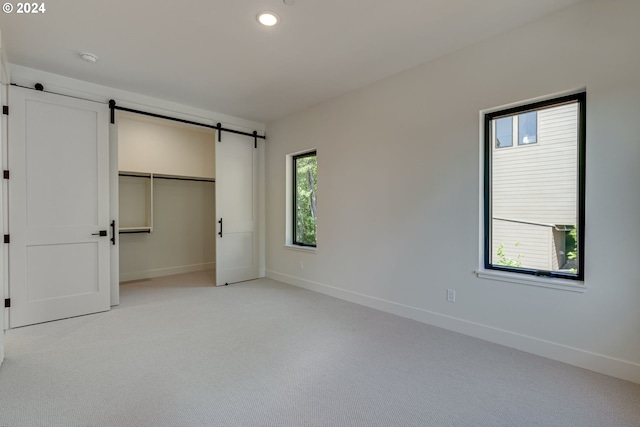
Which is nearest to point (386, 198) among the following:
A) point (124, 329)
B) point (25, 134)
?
point (124, 329)

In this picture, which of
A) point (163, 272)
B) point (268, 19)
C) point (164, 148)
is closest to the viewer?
point (268, 19)

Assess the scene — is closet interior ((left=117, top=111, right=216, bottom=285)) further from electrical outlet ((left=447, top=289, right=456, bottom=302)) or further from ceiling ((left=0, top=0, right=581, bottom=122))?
electrical outlet ((left=447, top=289, right=456, bottom=302))

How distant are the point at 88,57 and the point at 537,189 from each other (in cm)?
448

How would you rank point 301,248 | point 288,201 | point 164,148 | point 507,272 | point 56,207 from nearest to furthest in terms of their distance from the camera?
point 507,272 → point 56,207 → point 301,248 → point 288,201 → point 164,148

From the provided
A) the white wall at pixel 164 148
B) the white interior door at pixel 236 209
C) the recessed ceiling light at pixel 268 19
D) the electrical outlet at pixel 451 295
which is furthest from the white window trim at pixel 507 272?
the white wall at pixel 164 148

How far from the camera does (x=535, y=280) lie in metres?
2.57

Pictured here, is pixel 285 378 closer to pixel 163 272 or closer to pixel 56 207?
pixel 56 207

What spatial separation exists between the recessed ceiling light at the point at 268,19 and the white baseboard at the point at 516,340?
3084 millimetres

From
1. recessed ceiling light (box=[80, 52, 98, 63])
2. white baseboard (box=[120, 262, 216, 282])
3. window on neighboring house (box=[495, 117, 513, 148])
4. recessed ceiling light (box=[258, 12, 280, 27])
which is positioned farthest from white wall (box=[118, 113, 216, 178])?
window on neighboring house (box=[495, 117, 513, 148])

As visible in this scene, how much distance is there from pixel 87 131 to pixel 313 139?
2.82 meters

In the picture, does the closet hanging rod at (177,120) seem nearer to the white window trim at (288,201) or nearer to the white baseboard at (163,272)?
the white window trim at (288,201)

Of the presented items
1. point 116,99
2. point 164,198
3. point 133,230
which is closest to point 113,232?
point 133,230

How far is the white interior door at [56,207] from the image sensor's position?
3.21m

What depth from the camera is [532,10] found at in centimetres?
244
